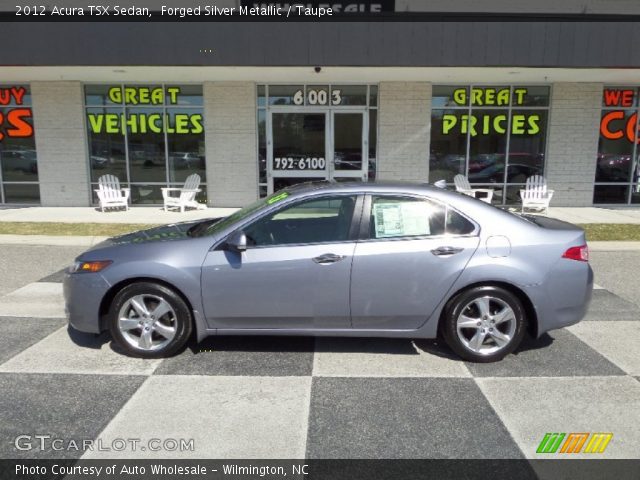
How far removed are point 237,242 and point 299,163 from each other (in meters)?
9.72

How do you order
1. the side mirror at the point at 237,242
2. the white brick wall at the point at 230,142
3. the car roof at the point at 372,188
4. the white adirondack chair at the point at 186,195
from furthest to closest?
the white brick wall at the point at 230,142 < the white adirondack chair at the point at 186,195 < the car roof at the point at 372,188 < the side mirror at the point at 237,242

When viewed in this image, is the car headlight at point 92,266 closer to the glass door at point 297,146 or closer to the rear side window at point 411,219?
the rear side window at point 411,219

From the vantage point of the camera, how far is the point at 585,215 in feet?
41.0

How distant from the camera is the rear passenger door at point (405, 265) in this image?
Result: 4047 millimetres

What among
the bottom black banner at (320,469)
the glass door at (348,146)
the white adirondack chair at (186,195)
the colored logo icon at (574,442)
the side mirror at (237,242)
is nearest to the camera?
the bottom black banner at (320,469)

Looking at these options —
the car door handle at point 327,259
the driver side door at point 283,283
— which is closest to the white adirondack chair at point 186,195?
the driver side door at point 283,283

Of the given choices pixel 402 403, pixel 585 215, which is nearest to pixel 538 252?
pixel 402 403

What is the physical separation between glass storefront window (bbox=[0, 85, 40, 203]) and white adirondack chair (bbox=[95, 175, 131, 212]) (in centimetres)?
224

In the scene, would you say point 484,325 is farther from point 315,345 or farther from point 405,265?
point 315,345

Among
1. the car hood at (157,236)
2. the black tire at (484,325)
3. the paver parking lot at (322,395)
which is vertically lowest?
the paver parking lot at (322,395)

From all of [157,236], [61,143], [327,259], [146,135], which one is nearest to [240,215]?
[157,236]

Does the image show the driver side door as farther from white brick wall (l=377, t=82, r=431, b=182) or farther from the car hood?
white brick wall (l=377, t=82, r=431, b=182)

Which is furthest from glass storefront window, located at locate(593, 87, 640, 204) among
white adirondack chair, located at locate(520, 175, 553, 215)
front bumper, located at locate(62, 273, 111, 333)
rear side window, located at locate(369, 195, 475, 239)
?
front bumper, located at locate(62, 273, 111, 333)

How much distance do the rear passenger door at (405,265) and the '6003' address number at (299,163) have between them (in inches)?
373
